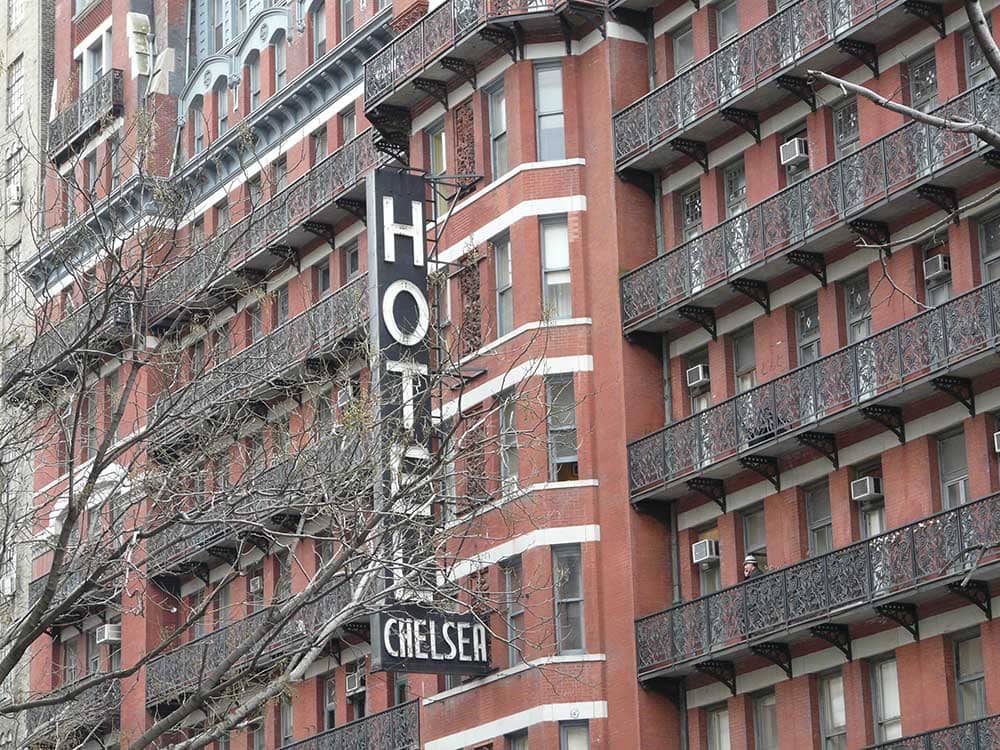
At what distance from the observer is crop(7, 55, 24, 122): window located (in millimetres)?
73806

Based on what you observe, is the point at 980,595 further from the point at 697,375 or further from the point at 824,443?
the point at 697,375

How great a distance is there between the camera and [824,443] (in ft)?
132

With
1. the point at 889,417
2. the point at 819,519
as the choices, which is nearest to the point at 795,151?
the point at 889,417

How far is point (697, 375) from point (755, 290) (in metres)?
2.46

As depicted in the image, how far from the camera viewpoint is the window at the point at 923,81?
39375mm

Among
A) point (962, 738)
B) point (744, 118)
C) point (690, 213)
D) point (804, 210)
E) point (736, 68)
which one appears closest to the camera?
point (962, 738)

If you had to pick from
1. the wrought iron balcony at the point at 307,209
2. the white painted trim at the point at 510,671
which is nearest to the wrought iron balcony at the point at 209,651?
the white painted trim at the point at 510,671

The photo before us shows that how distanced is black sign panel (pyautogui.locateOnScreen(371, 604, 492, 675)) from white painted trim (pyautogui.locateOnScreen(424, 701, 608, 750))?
1.18 m

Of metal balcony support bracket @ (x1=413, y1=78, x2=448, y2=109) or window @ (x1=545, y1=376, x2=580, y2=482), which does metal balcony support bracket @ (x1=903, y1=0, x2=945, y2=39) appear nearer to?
window @ (x1=545, y1=376, x2=580, y2=482)

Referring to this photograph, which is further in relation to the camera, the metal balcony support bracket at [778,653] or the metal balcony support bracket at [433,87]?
the metal balcony support bracket at [433,87]

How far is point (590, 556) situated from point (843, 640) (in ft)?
22.1

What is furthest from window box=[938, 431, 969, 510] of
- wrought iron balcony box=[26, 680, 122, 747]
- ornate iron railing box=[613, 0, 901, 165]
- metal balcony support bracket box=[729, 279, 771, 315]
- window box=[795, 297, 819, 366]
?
wrought iron balcony box=[26, 680, 122, 747]

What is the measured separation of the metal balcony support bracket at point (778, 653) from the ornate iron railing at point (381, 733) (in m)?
10.1

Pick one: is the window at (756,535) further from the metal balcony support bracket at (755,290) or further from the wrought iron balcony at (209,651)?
the wrought iron balcony at (209,651)
